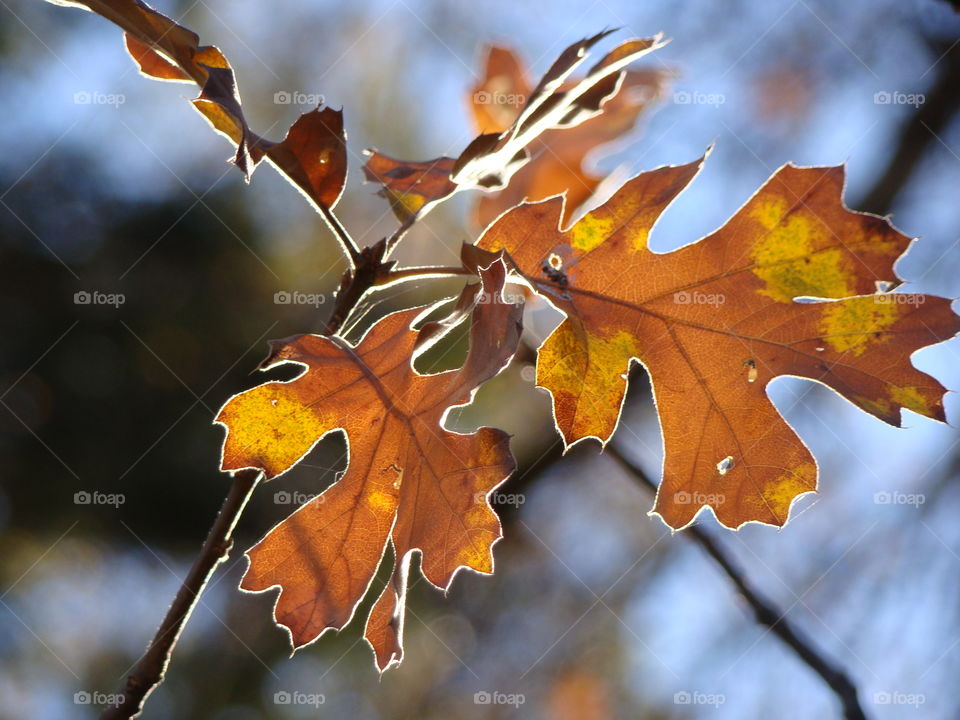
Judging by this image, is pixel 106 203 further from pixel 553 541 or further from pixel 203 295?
pixel 553 541

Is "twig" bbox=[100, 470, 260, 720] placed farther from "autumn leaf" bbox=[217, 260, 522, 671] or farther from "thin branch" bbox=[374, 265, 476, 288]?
"thin branch" bbox=[374, 265, 476, 288]

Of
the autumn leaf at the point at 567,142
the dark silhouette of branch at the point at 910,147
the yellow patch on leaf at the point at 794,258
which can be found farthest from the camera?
the dark silhouette of branch at the point at 910,147

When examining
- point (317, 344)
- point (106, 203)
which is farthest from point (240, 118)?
point (106, 203)

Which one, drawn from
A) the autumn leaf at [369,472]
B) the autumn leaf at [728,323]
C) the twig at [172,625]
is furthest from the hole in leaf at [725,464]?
the twig at [172,625]

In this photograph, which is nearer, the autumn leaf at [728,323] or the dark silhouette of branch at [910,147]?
the autumn leaf at [728,323]

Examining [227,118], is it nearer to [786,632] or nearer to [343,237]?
[343,237]

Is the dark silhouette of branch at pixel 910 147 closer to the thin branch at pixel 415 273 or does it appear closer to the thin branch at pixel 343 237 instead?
the thin branch at pixel 415 273

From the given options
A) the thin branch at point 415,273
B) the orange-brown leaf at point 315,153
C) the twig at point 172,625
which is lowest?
the twig at point 172,625
